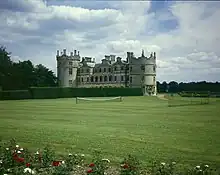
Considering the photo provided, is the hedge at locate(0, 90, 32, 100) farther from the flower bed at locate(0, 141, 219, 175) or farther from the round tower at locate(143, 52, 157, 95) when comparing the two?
the flower bed at locate(0, 141, 219, 175)

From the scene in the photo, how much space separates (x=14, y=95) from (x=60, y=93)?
797 centimetres

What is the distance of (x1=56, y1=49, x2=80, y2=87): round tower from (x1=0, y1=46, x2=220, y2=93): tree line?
3.00 m

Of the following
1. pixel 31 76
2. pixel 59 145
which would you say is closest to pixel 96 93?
pixel 31 76

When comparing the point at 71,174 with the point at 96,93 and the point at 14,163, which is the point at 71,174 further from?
the point at 96,93

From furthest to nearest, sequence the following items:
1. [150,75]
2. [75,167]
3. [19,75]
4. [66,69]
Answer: [66,69] → [150,75] → [19,75] → [75,167]

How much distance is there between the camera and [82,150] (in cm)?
806

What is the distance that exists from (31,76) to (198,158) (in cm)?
5409

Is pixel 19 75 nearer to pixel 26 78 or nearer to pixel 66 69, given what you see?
pixel 26 78

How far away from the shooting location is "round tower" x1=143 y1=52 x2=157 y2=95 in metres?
65.5

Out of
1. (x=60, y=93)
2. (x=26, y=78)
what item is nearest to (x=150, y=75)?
(x=60, y=93)

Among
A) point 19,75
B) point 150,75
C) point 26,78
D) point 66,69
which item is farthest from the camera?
point 66,69

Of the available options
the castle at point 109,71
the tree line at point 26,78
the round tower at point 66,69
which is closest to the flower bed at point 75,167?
the tree line at point 26,78

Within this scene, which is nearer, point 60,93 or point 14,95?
point 14,95

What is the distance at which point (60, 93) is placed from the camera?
49.0 m
